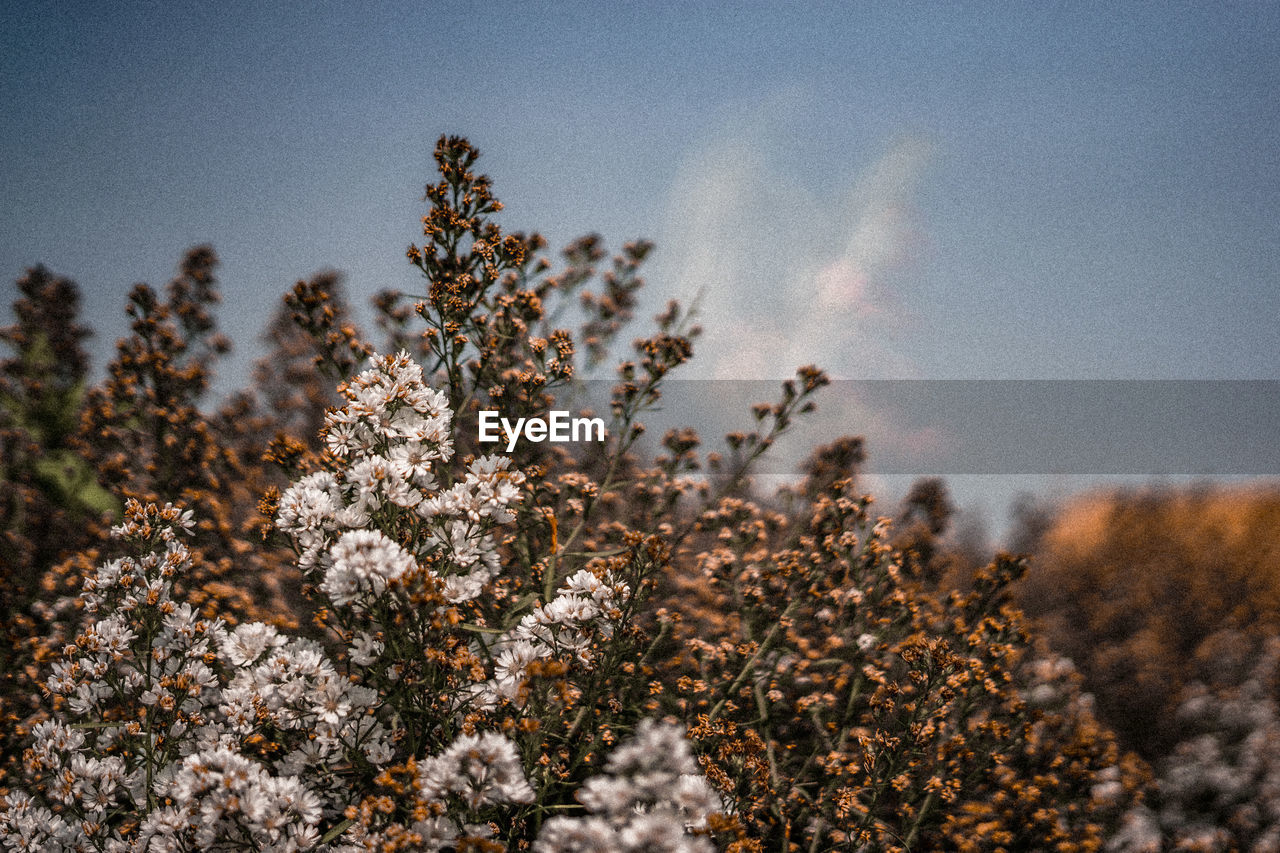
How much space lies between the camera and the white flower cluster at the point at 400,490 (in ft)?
6.12

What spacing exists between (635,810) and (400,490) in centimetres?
121

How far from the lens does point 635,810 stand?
54.1 inches

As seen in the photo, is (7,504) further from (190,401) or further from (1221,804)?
(1221,804)

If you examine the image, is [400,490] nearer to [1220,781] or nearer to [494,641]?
[494,641]

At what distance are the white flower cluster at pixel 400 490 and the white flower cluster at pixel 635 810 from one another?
0.75 m

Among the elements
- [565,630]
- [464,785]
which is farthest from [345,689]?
[565,630]

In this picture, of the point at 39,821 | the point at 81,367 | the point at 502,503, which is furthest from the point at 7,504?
the point at 502,503

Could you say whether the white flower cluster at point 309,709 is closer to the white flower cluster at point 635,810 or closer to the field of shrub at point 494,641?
the field of shrub at point 494,641

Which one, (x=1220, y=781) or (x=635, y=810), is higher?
(x=635, y=810)

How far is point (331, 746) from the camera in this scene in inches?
73.1

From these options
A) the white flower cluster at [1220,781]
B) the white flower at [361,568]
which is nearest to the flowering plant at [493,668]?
the white flower at [361,568]

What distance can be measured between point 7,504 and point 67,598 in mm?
1843

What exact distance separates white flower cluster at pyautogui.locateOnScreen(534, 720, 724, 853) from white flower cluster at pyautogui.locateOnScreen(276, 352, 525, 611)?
0.75 m

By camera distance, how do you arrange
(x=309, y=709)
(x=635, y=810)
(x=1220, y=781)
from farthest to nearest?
(x=1220, y=781), (x=309, y=709), (x=635, y=810)
